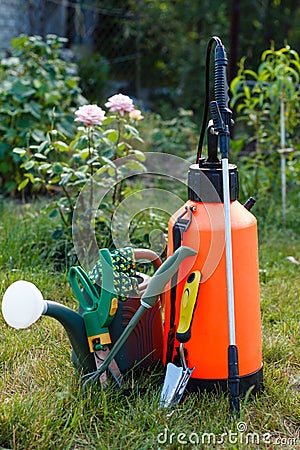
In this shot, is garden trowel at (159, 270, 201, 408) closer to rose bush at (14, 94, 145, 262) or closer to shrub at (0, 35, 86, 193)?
rose bush at (14, 94, 145, 262)

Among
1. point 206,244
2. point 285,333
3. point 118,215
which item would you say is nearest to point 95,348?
point 206,244

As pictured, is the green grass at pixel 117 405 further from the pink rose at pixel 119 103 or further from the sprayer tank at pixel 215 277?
the pink rose at pixel 119 103

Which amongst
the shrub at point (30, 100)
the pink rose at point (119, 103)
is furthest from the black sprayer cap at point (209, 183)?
the shrub at point (30, 100)

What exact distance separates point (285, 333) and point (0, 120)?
2614mm

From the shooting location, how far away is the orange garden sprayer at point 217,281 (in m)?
1.80

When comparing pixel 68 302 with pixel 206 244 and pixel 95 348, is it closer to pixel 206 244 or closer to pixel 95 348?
pixel 95 348

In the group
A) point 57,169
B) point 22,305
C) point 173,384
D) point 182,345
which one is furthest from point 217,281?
point 57,169

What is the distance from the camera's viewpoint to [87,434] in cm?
173

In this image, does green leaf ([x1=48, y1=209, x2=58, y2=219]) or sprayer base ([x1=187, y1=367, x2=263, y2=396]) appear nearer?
sprayer base ([x1=187, y1=367, x2=263, y2=396])

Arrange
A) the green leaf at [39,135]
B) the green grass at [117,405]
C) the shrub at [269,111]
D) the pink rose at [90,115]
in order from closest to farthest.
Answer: the green grass at [117,405], the pink rose at [90,115], the shrub at [269,111], the green leaf at [39,135]

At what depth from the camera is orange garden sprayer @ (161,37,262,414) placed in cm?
180

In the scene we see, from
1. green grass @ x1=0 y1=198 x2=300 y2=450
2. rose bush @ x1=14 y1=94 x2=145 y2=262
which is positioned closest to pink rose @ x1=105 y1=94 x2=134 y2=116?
rose bush @ x1=14 y1=94 x2=145 y2=262

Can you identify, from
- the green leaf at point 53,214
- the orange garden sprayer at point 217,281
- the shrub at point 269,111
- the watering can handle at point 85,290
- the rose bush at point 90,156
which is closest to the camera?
the orange garden sprayer at point 217,281

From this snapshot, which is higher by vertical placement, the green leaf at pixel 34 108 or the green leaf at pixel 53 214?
the green leaf at pixel 34 108
